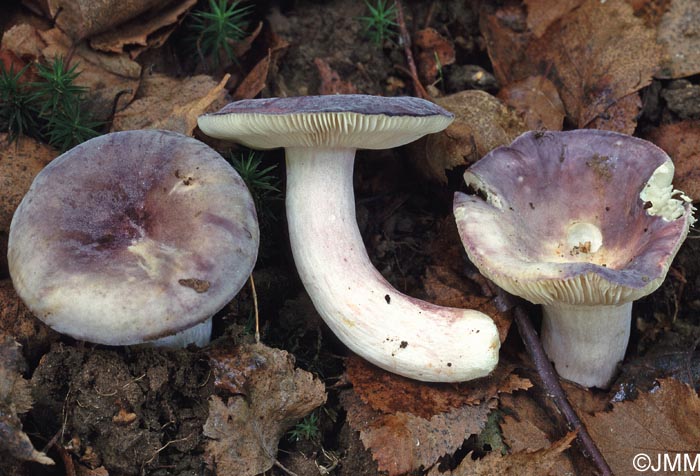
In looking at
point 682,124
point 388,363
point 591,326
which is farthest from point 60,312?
point 682,124

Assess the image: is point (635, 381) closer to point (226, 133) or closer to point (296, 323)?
point (296, 323)

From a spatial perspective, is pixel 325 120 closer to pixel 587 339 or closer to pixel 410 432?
pixel 410 432

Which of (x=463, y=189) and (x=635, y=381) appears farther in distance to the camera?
(x=463, y=189)

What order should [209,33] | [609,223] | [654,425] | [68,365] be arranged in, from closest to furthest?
[68,365] < [654,425] < [609,223] < [209,33]

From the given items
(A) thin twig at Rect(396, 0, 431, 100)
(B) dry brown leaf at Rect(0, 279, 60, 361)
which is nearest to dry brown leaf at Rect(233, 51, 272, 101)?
(A) thin twig at Rect(396, 0, 431, 100)

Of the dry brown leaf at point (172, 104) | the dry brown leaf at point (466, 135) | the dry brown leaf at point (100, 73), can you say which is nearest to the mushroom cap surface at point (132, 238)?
the dry brown leaf at point (172, 104)

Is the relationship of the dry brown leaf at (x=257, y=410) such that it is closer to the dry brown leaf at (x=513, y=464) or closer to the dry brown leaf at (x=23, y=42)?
the dry brown leaf at (x=513, y=464)

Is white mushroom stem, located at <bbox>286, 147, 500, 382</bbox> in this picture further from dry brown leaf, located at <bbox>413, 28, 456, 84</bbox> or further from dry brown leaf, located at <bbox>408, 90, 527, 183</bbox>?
dry brown leaf, located at <bbox>413, 28, 456, 84</bbox>
